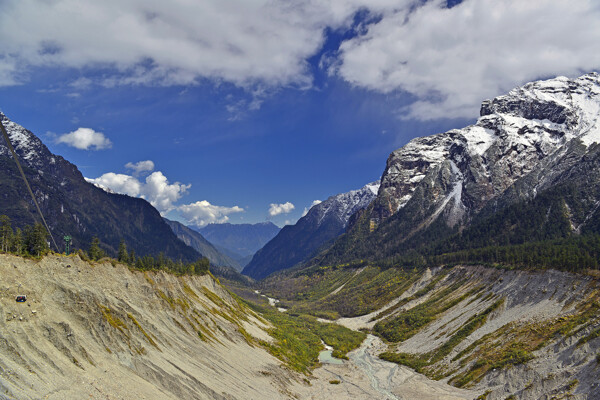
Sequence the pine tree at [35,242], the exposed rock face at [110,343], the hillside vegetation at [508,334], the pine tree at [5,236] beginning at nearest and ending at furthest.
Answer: the exposed rock face at [110,343] → the pine tree at [35,242] → the pine tree at [5,236] → the hillside vegetation at [508,334]

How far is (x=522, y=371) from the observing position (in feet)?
247

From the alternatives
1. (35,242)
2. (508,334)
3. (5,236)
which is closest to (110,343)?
(35,242)

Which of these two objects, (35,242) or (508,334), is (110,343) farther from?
(508,334)

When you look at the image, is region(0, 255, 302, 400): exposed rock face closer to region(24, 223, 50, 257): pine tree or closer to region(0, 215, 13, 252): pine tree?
region(24, 223, 50, 257): pine tree

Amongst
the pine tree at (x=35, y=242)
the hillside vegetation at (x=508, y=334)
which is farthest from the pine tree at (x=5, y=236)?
the hillside vegetation at (x=508, y=334)

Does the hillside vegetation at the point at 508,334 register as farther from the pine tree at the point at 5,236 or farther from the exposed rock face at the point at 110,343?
the pine tree at the point at 5,236

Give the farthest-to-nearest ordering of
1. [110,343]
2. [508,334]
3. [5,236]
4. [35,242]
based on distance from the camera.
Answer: [508,334] < [5,236] < [35,242] < [110,343]

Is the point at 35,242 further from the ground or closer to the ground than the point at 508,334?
further from the ground

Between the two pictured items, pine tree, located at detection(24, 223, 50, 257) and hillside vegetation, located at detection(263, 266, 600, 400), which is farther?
hillside vegetation, located at detection(263, 266, 600, 400)

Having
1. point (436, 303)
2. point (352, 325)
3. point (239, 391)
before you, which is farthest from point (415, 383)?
point (352, 325)

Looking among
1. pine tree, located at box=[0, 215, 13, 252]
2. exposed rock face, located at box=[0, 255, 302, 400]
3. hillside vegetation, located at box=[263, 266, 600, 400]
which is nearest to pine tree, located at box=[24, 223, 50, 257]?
pine tree, located at box=[0, 215, 13, 252]

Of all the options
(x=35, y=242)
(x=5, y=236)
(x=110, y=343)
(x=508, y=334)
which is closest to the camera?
(x=110, y=343)

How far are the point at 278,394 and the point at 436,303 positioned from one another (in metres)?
113

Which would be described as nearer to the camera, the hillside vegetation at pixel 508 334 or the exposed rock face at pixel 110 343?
the exposed rock face at pixel 110 343
